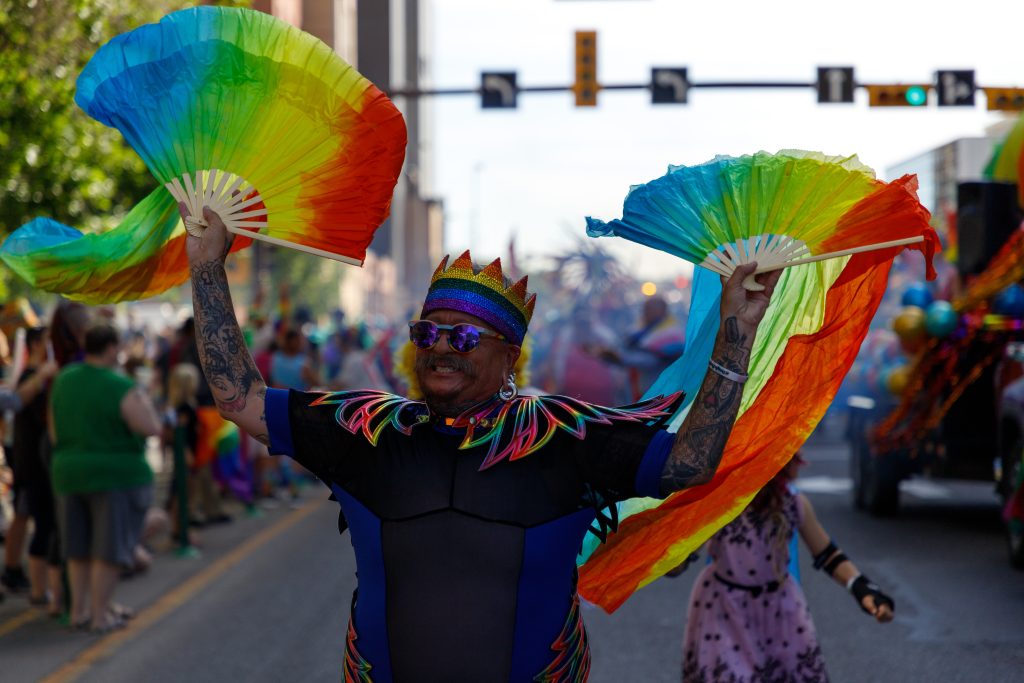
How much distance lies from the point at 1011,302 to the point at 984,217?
808 mm

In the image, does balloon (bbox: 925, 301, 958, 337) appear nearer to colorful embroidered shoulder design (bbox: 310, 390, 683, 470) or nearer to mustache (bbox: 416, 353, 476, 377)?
colorful embroidered shoulder design (bbox: 310, 390, 683, 470)

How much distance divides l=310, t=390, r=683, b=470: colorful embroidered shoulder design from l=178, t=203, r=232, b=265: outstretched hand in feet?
1.39

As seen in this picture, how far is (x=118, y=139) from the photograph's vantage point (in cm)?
1220

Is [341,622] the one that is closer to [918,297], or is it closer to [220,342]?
[220,342]

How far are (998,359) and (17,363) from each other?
736 cm

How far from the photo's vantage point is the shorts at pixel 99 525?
857 centimetres

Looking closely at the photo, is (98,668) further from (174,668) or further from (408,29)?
(408,29)

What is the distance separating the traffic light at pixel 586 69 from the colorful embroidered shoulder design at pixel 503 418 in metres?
20.5

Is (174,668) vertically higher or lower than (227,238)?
lower

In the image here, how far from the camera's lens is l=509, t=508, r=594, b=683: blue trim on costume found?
3.48 metres

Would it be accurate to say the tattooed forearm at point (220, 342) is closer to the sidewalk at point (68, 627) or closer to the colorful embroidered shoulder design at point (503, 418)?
the colorful embroidered shoulder design at point (503, 418)

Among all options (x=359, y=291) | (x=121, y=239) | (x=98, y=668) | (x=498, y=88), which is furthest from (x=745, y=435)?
(x=359, y=291)

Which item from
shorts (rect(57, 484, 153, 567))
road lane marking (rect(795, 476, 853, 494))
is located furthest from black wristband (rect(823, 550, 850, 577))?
road lane marking (rect(795, 476, 853, 494))

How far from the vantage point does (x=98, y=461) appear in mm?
8523
